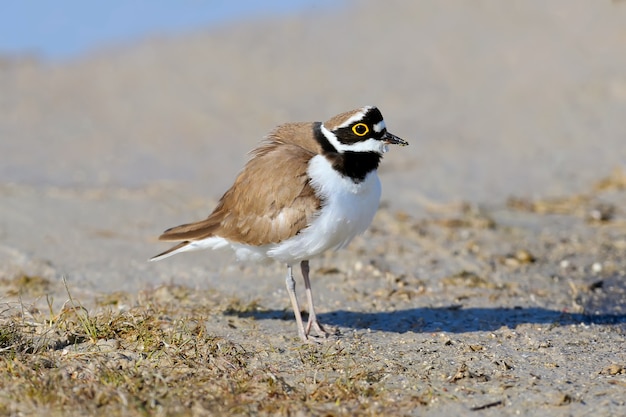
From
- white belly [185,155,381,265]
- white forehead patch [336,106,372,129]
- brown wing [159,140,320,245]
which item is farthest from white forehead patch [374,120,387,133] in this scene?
brown wing [159,140,320,245]

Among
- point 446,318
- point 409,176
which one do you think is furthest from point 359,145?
point 409,176

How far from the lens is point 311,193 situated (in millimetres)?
6266

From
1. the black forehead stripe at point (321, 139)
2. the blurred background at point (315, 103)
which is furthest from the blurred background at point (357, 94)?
the black forehead stripe at point (321, 139)

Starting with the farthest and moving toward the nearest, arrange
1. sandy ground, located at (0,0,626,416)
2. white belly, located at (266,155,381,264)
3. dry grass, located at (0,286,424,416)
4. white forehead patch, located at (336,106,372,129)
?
1. sandy ground, located at (0,0,626,416)
2. white forehead patch, located at (336,106,372,129)
3. white belly, located at (266,155,381,264)
4. dry grass, located at (0,286,424,416)

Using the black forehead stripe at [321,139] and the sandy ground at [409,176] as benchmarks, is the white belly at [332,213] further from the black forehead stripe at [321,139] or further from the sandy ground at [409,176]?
the sandy ground at [409,176]

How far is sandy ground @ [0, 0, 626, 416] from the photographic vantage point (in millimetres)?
6469

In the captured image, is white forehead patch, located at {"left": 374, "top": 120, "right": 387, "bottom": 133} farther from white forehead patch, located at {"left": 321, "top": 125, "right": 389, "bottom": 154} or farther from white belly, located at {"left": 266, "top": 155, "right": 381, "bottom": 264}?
white belly, located at {"left": 266, "top": 155, "right": 381, "bottom": 264}

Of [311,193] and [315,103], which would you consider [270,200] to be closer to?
[311,193]

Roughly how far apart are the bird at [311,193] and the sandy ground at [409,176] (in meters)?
0.63

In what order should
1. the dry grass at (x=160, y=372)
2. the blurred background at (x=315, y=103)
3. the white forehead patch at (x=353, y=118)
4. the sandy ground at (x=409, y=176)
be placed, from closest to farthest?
the dry grass at (x=160, y=372) < the white forehead patch at (x=353, y=118) < the sandy ground at (x=409, y=176) < the blurred background at (x=315, y=103)

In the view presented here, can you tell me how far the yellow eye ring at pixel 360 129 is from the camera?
634cm

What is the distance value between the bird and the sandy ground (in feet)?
2.06

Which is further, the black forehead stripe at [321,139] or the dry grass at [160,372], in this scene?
the black forehead stripe at [321,139]

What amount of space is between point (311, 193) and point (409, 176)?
570 cm
